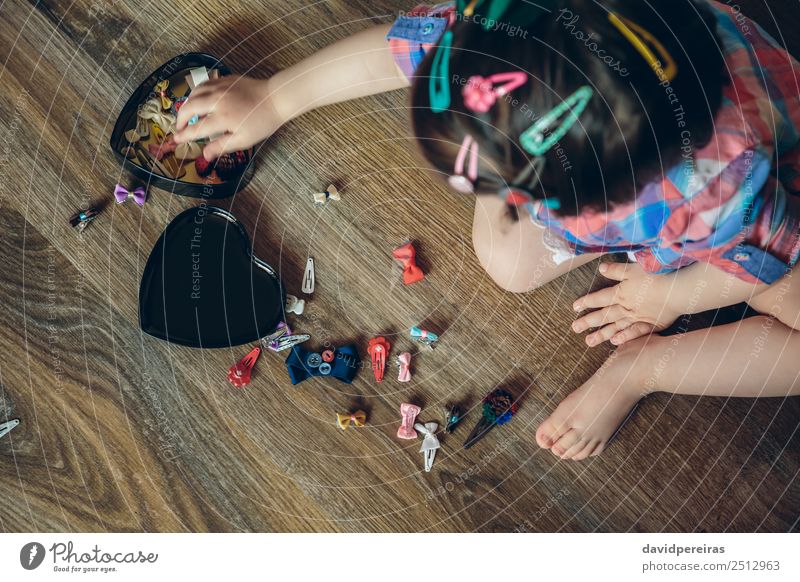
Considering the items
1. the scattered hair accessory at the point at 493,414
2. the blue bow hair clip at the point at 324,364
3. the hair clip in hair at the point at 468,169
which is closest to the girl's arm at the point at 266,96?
the hair clip in hair at the point at 468,169

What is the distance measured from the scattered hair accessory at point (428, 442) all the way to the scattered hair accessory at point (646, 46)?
0.37m

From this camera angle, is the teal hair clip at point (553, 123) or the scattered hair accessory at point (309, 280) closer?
the teal hair clip at point (553, 123)

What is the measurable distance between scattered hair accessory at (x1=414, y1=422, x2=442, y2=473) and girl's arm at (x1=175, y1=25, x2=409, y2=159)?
0.33 m

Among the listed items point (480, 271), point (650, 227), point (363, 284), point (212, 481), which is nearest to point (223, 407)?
point (212, 481)

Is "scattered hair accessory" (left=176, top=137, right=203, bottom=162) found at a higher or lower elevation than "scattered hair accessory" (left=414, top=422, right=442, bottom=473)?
higher

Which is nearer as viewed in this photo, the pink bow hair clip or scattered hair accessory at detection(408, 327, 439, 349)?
the pink bow hair clip

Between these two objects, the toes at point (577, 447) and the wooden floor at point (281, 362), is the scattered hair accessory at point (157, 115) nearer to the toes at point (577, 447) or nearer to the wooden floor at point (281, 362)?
the wooden floor at point (281, 362)

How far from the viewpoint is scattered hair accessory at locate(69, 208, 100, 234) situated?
2.08ft

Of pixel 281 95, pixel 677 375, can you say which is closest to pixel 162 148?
pixel 281 95

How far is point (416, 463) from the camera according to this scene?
0.62m

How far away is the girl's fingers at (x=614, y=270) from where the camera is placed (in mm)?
615

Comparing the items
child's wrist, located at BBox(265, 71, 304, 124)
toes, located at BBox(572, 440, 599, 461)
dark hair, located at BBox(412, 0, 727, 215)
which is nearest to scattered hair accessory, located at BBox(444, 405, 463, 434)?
toes, located at BBox(572, 440, 599, 461)

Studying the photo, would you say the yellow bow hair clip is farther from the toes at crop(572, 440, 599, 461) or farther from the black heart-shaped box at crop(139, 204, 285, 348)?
the toes at crop(572, 440, 599, 461)
